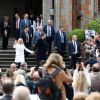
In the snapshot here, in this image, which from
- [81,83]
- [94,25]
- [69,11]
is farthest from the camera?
[69,11]

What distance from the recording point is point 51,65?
42.9 feet

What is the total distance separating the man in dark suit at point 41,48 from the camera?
26.2 metres

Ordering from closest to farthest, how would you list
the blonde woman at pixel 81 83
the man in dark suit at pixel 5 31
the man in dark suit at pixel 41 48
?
the blonde woman at pixel 81 83
the man in dark suit at pixel 41 48
the man in dark suit at pixel 5 31

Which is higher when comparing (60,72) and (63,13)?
(63,13)

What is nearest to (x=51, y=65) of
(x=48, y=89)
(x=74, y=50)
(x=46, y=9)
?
(x=48, y=89)

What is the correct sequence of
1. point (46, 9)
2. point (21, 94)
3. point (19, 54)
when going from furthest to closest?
1. point (46, 9)
2. point (19, 54)
3. point (21, 94)

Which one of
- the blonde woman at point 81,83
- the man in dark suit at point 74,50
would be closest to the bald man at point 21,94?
the blonde woman at point 81,83

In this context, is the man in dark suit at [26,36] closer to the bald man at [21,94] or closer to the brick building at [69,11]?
the brick building at [69,11]

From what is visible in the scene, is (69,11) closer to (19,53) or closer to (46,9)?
(46,9)

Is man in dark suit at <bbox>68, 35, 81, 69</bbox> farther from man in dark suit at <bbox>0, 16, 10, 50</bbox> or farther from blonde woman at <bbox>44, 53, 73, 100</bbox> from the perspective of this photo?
blonde woman at <bbox>44, 53, 73, 100</bbox>

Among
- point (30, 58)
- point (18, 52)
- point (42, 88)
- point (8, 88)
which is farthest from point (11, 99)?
point (30, 58)

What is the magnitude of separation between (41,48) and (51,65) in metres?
13.2

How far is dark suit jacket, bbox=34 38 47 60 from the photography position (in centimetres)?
2619

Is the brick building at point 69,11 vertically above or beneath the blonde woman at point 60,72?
above
